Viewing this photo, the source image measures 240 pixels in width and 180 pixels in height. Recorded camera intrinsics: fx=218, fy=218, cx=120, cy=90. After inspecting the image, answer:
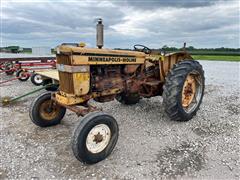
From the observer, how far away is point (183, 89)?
4.44 metres

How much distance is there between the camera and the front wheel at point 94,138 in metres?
2.84

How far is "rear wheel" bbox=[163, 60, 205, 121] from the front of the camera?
4.06m

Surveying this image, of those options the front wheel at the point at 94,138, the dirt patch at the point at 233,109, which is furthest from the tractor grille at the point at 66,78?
the dirt patch at the point at 233,109

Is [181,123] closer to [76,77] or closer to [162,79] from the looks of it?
[162,79]

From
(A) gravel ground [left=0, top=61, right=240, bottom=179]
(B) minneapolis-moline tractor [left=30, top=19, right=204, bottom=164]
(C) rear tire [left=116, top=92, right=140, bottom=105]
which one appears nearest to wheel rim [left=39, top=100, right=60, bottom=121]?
(B) minneapolis-moline tractor [left=30, top=19, right=204, bottom=164]

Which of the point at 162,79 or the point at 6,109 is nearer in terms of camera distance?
the point at 162,79

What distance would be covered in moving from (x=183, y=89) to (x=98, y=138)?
7.27 ft

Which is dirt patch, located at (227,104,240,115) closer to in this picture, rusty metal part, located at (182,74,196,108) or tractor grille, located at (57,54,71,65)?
→ rusty metal part, located at (182,74,196,108)

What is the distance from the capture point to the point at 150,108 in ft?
17.5

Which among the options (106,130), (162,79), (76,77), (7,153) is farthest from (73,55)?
(162,79)

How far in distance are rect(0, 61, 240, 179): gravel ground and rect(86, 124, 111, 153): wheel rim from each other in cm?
22

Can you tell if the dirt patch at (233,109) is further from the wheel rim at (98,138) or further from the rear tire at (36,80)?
the rear tire at (36,80)

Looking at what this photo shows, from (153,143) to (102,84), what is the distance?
132 centimetres

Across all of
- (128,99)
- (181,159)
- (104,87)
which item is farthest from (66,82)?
(128,99)
